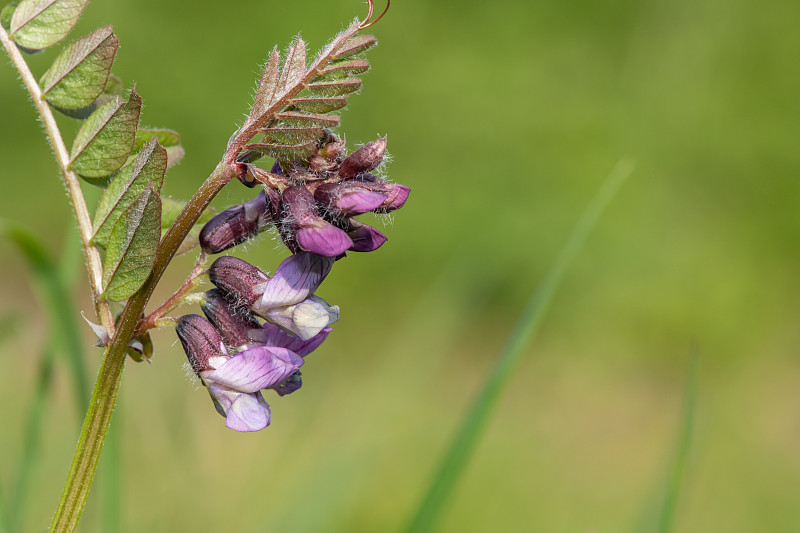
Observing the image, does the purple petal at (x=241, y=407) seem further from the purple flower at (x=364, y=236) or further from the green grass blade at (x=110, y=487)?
the green grass blade at (x=110, y=487)

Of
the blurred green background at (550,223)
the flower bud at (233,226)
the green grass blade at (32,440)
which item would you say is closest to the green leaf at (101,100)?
the flower bud at (233,226)

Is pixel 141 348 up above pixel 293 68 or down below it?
below

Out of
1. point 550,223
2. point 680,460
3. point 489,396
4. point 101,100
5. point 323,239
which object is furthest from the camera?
point 550,223

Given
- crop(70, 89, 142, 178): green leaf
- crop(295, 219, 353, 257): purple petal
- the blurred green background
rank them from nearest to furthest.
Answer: crop(295, 219, 353, 257): purple petal, crop(70, 89, 142, 178): green leaf, the blurred green background

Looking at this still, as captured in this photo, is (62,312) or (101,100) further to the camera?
(62,312)

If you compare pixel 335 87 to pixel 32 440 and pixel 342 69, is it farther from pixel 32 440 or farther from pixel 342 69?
pixel 32 440

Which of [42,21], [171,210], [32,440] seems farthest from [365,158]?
[32,440]

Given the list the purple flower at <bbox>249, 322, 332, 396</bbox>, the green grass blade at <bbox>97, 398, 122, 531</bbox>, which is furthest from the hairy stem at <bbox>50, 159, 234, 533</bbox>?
the green grass blade at <bbox>97, 398, 122, 531</bbox>

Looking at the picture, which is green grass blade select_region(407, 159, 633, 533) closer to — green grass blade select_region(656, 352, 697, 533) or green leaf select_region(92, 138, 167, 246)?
green grass blade select_region(656, 352, 697, 533)
